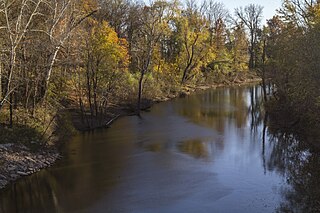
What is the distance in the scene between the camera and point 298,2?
2388 cm

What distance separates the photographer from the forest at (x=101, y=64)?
17.1 m

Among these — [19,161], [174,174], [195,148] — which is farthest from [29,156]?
[195,148]

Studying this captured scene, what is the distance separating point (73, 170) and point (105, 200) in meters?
3.53

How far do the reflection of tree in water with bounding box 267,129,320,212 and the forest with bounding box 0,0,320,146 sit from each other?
1761 millimetres

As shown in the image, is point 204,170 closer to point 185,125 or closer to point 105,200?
point 105,200

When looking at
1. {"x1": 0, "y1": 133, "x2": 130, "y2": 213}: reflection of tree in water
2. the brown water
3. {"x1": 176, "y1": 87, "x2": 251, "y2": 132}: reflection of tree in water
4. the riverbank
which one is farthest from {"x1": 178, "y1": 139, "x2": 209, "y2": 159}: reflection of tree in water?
the riverbank

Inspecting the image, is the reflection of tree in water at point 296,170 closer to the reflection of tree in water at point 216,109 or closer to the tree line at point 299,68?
the tree line at point 299,68

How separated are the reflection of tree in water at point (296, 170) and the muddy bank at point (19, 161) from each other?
965 cm

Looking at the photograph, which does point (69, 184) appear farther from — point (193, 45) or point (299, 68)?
point (193, 45)

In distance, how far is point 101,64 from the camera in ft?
81.8

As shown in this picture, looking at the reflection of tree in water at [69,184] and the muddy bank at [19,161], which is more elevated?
the muddy bank at [19,161]

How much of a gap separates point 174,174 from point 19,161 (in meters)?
6.34

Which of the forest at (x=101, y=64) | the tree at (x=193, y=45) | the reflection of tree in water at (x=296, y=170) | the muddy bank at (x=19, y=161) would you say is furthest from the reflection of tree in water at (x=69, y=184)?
the tree at (x=193, y=45)

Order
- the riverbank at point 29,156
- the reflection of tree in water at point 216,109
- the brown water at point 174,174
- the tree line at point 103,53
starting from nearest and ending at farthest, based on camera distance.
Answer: the brown water at point 174,174 → the riverbank at point 29,156 → the tree line at point 103,53 → the reflection of tree in water at point 216,109
